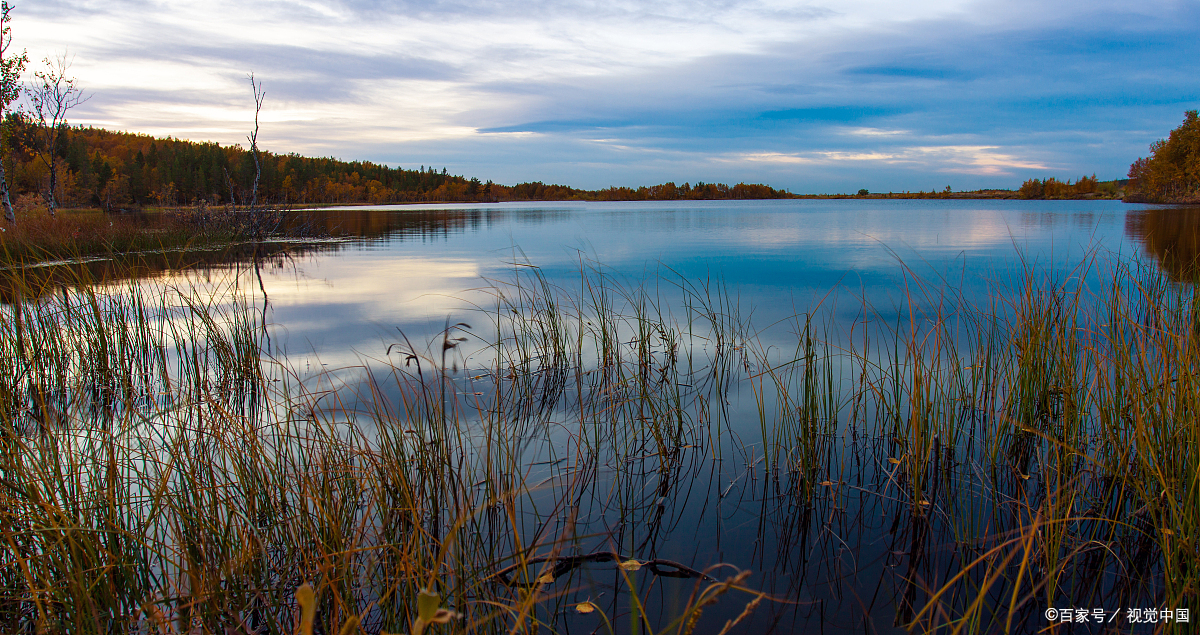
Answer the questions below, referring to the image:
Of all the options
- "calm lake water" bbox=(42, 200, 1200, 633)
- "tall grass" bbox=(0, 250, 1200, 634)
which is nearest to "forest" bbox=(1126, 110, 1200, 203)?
"calm lake water" bbox=(42, 200, 1200, 633)

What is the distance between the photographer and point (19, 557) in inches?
54.7

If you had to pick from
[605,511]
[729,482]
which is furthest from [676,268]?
[605,511]

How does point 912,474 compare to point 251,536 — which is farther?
point 912,474

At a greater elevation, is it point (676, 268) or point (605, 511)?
point (676, 268)

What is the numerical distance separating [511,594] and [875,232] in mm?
15595

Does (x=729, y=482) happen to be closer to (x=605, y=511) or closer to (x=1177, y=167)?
(x=605, y=511)

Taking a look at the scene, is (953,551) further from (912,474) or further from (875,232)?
(875,232)

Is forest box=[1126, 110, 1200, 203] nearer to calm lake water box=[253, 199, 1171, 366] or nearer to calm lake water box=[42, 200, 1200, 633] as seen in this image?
calm lake water box=[253, 199, 1171, 366]

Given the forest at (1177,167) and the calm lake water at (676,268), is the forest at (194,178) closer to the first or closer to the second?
the calm lake water at (676,268)

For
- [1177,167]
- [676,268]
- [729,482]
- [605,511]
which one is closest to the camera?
[605,511]

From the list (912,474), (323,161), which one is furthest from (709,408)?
(323,161)

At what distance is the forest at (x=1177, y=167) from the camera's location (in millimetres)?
37975

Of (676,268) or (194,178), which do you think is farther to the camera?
(194,178)

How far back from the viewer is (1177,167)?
39.7 metres
